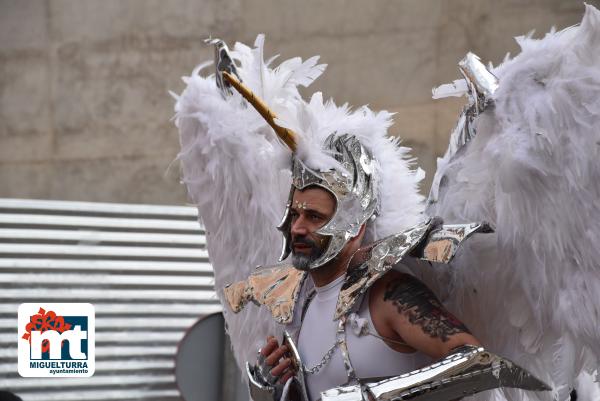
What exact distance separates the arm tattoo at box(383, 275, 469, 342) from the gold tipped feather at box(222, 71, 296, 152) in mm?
502

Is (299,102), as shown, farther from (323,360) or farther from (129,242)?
(129,242)

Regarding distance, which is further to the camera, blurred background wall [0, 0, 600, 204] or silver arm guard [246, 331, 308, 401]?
blurred background wall [0, 0, 600, 204]

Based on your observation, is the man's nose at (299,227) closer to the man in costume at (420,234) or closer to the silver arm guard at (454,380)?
the man in costume at (420,234)

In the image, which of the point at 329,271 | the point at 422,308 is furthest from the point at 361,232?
the point at 422,308

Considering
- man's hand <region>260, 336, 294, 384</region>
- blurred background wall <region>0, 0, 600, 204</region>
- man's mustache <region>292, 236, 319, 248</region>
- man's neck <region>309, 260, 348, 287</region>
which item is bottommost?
man's hand <region>260, 336, 294, 384</region>

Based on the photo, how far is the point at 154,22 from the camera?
23.7 feet

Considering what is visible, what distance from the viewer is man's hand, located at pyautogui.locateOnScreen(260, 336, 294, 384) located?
3594 millimetres

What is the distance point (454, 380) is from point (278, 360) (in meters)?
0.64

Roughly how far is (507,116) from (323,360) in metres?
0.84

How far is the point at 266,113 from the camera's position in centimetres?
358

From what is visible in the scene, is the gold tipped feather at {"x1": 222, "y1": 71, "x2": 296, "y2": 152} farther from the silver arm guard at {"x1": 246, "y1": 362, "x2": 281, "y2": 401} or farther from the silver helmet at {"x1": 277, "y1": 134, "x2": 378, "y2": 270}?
the silver arm guard at {"x1": 246, "y1": 362, "x2": 281, "y2": 401}

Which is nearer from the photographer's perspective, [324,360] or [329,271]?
[324,360]

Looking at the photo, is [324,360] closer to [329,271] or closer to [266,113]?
[329,271]

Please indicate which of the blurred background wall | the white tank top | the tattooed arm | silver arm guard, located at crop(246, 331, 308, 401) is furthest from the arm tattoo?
the blurred background wall
